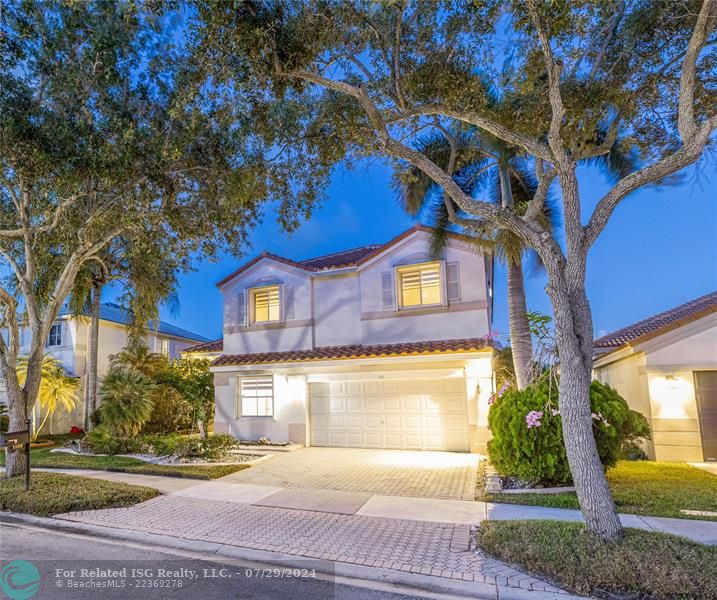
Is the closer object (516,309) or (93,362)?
(516,309)

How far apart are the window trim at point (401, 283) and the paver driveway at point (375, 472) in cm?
465

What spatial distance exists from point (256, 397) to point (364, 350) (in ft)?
15.4

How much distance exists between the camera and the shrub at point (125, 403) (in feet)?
53.5

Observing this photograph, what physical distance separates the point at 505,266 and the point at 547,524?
7556 millimetres

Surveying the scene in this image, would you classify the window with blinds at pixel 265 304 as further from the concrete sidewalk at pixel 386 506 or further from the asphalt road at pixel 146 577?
the asphalt road at pixel 146 577

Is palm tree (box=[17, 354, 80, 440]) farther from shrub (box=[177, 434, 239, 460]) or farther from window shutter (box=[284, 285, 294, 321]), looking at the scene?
window shutter (box=[284, 285, 294, 321])

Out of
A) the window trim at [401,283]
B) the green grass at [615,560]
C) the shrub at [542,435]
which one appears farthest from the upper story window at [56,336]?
the green grass at [615,560]

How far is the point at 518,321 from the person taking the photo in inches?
464

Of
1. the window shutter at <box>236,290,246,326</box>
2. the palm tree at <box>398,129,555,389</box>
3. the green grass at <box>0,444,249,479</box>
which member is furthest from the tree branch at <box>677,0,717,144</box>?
the window shutter at <box>236,290,246,326</box>

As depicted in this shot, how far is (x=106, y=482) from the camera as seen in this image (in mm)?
9844

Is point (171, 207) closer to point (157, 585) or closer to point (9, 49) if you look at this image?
point (9, 49)

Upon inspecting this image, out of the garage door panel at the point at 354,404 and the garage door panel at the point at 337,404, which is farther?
the garage door panel at the point at 337,404

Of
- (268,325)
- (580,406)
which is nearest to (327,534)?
(580,406)

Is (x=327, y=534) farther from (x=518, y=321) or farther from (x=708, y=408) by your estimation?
(x=708, y=408)
